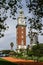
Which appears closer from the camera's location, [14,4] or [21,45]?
[14,4]

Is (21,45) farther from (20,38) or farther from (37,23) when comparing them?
(37,23)

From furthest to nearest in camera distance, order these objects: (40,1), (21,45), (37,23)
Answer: (21,45) < (37,23) < (40,1)

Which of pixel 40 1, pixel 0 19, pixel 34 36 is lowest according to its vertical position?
pixel 34 36

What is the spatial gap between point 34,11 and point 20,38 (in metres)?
113

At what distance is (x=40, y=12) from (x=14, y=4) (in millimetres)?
2136

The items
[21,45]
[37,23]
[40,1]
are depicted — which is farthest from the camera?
[21,45]

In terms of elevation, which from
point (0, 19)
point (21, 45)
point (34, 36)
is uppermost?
point (0, 19)

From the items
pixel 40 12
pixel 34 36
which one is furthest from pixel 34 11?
pixel 34 36

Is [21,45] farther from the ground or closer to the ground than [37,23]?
closer to the ground

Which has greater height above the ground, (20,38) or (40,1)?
(40,1)

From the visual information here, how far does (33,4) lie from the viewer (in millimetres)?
21141

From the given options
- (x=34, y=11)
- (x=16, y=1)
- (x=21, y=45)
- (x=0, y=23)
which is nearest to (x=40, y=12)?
(x=34, y=11)

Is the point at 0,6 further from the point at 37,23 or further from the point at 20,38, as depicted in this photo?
the point at 20,38

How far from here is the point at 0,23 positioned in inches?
900
